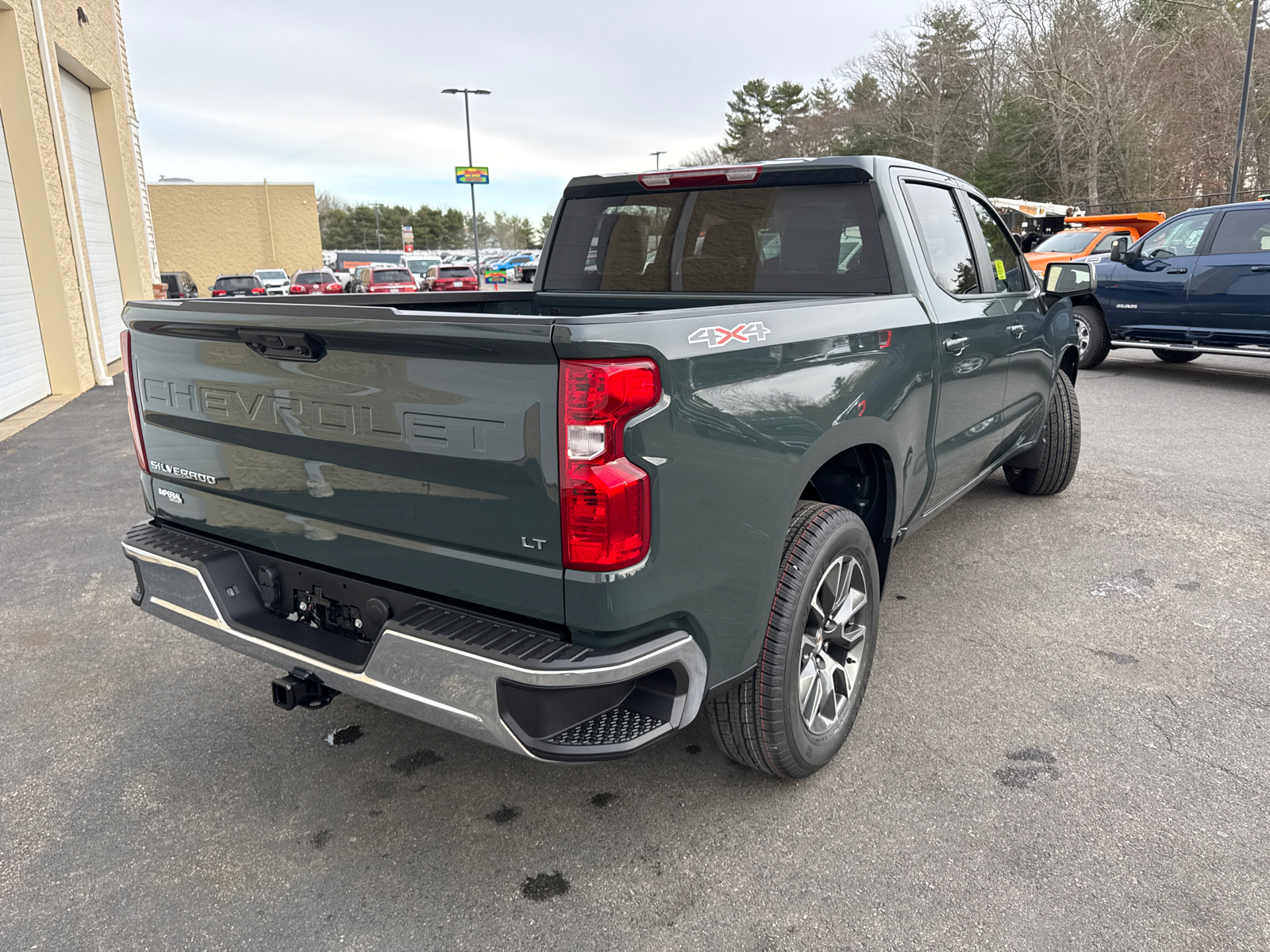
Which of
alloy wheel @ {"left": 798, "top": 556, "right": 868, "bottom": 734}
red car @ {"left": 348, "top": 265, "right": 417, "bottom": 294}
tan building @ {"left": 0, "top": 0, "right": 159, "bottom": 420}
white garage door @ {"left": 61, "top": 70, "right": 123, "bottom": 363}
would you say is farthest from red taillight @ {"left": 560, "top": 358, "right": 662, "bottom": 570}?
red car @ {"left": 348, "top": 265, "right": 417, "bottom": 294}

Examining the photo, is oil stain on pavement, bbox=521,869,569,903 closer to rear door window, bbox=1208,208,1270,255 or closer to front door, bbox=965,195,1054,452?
front door, bbox=965,195,1054,452

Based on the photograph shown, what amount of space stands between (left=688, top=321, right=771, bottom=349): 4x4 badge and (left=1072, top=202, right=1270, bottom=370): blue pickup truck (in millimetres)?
8094

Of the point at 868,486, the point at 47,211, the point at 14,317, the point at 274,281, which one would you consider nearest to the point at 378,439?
the point at 868,486

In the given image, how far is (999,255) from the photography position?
4383mm

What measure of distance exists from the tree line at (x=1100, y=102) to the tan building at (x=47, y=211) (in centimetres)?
3501

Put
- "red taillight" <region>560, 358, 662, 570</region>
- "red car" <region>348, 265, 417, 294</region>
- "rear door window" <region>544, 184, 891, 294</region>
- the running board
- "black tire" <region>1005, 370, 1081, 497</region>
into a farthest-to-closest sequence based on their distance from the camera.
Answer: "red car" <region>348, 265, 417, 294</region>, the running board, "black tire" <region>1005, 370, 1081, 497</region>, "rear door window" <region>544, 184, 891, 294</region>, "red taillight" <region>560, 358, 662, 570</region>

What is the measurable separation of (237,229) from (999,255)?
170 ft

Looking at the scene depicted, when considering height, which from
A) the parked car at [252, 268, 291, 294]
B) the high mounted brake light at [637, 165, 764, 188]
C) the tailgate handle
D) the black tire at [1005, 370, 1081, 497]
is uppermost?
the high mounted brake light at [637, 165, 764, 188]

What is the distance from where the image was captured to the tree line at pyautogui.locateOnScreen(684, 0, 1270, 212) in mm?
33250

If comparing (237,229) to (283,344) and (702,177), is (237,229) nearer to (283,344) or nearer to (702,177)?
(702,177)

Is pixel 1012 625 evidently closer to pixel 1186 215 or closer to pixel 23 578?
pixel 23 578

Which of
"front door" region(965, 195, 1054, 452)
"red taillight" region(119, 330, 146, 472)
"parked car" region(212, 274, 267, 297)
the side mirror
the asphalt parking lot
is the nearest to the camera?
the asphalt parking lot

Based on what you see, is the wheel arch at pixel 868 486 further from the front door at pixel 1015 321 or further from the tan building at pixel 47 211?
the tan building at pixel 47 211

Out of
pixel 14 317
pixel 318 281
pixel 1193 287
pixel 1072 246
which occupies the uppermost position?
pixel 1072 246
